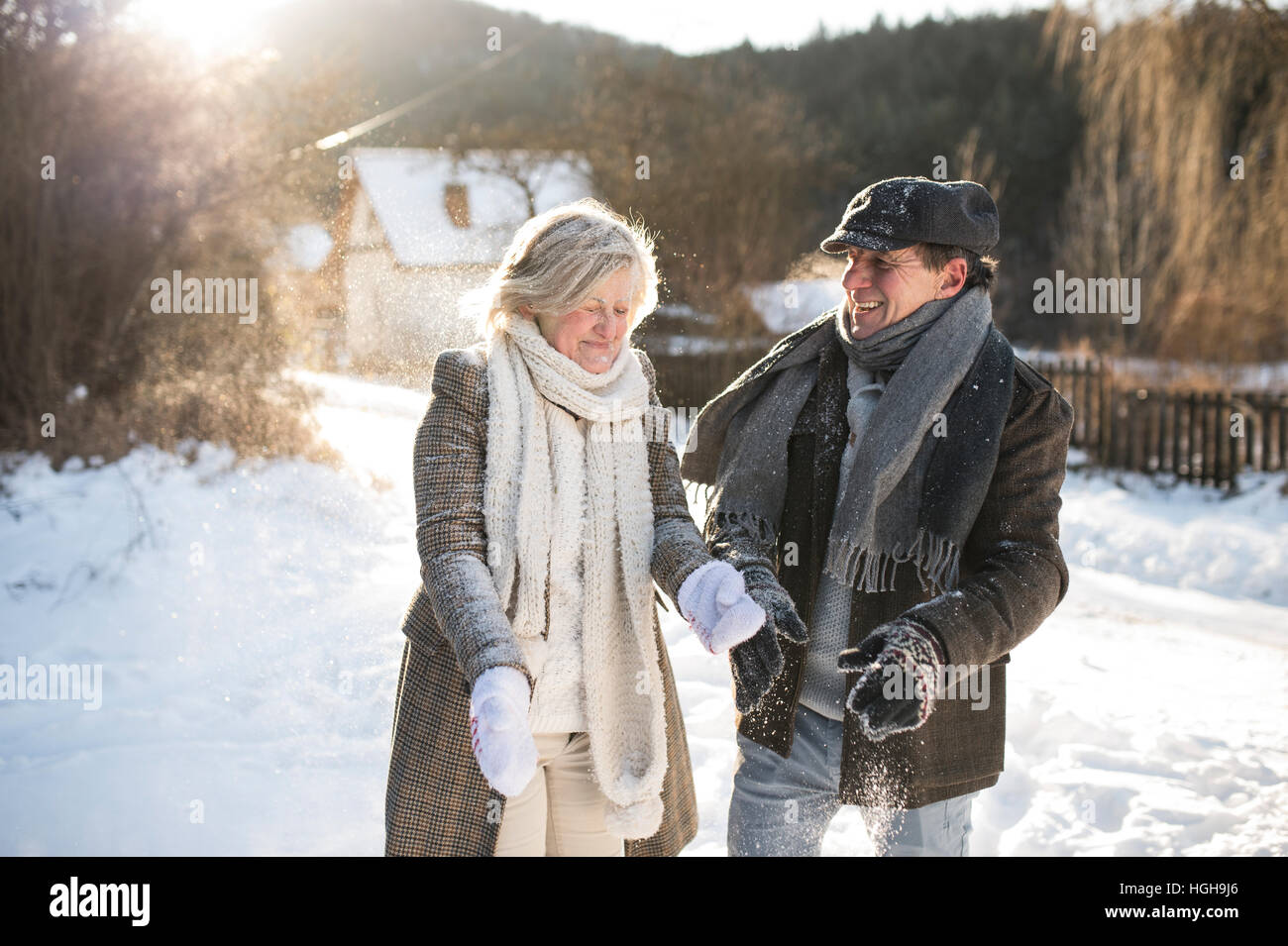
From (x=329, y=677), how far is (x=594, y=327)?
324 centimetres

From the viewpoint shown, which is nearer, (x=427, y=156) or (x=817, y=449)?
(x=817, y=449)

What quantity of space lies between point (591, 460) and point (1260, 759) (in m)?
3.62

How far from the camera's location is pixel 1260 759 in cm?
430

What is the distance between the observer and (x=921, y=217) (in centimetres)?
230

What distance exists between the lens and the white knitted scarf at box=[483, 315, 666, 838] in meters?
2.16

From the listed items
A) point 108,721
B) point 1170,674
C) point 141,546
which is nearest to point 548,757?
point 108,721

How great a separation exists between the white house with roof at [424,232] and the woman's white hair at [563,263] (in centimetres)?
127

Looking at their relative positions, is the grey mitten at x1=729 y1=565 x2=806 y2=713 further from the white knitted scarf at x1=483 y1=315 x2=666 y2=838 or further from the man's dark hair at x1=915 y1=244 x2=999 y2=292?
the man's dark hair at x1=915 y1=244 x2=999 y2=292

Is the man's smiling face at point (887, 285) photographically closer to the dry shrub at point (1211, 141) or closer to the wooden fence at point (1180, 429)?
the wooden fence at point (1180, 429)

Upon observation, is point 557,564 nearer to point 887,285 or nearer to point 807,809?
point 807,809

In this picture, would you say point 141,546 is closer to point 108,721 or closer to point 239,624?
point 239,624

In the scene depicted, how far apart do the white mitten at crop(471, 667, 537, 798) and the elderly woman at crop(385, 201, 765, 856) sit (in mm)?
159

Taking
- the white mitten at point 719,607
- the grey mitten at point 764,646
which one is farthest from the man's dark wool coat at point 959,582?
the white mitten at point 719,607

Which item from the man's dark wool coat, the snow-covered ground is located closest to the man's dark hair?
the man's dark wool coat
